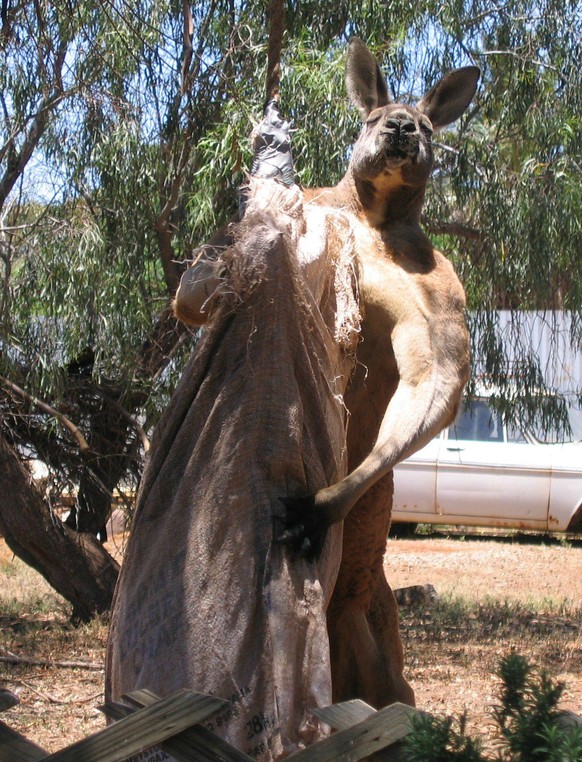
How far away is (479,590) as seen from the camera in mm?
10320

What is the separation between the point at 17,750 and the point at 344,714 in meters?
0.69

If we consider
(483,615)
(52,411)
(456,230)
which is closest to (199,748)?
(52,411)

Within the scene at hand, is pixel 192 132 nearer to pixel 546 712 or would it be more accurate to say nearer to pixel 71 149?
pixel 71 149

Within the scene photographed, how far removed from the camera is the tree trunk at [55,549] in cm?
713

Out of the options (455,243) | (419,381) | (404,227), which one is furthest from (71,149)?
(419,381)

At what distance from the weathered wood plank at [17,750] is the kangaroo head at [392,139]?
7.30 ft

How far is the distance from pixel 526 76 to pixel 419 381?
4.70m

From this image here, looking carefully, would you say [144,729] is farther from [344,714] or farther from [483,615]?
[483,615]

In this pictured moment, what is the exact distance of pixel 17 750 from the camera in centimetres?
221

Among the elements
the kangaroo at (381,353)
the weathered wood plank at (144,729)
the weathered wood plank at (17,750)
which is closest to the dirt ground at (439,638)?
the kangaroo at (381,353)

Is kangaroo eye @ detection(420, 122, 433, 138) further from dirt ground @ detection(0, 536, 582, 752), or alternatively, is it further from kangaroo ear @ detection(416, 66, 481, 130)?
dirt ground @ detection(0, 536, 582, 752)

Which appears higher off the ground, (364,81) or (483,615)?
(364,81)

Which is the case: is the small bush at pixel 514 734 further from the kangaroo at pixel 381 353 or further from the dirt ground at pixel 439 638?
the dirt ground at pixel 439 638

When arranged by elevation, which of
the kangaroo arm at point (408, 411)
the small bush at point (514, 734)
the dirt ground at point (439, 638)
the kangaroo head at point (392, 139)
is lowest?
the dirt ground at point (439, 638)
